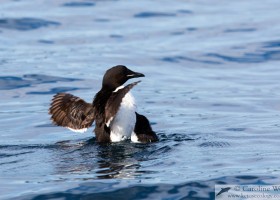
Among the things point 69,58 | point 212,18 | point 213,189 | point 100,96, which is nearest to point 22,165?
point 100,96

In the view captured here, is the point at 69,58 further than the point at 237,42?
No

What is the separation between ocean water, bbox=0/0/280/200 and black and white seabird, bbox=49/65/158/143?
0.68 feet

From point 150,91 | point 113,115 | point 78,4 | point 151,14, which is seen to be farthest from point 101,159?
point 78,4

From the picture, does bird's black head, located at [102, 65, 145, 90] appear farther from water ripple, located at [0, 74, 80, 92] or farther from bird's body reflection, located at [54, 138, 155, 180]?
water ripple, located at [0, 74, 80, 92]

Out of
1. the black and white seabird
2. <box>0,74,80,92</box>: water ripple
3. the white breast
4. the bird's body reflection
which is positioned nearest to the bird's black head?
the black and white seabird

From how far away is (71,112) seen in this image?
10969 millimetres

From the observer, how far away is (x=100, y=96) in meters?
10.3

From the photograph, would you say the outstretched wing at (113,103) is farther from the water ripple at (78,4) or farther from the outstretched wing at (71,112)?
the water ripple at (78,4)

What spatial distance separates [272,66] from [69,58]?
4.19 metres

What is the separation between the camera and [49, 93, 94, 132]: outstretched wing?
1066 cm

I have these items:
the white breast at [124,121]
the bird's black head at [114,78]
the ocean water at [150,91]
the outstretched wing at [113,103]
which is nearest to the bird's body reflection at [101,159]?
A: the ocean water at [150,91]

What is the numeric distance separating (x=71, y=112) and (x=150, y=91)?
3756 millimetres

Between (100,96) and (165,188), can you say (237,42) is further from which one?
(165,188)

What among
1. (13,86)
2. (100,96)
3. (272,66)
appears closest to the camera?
(100,96)
